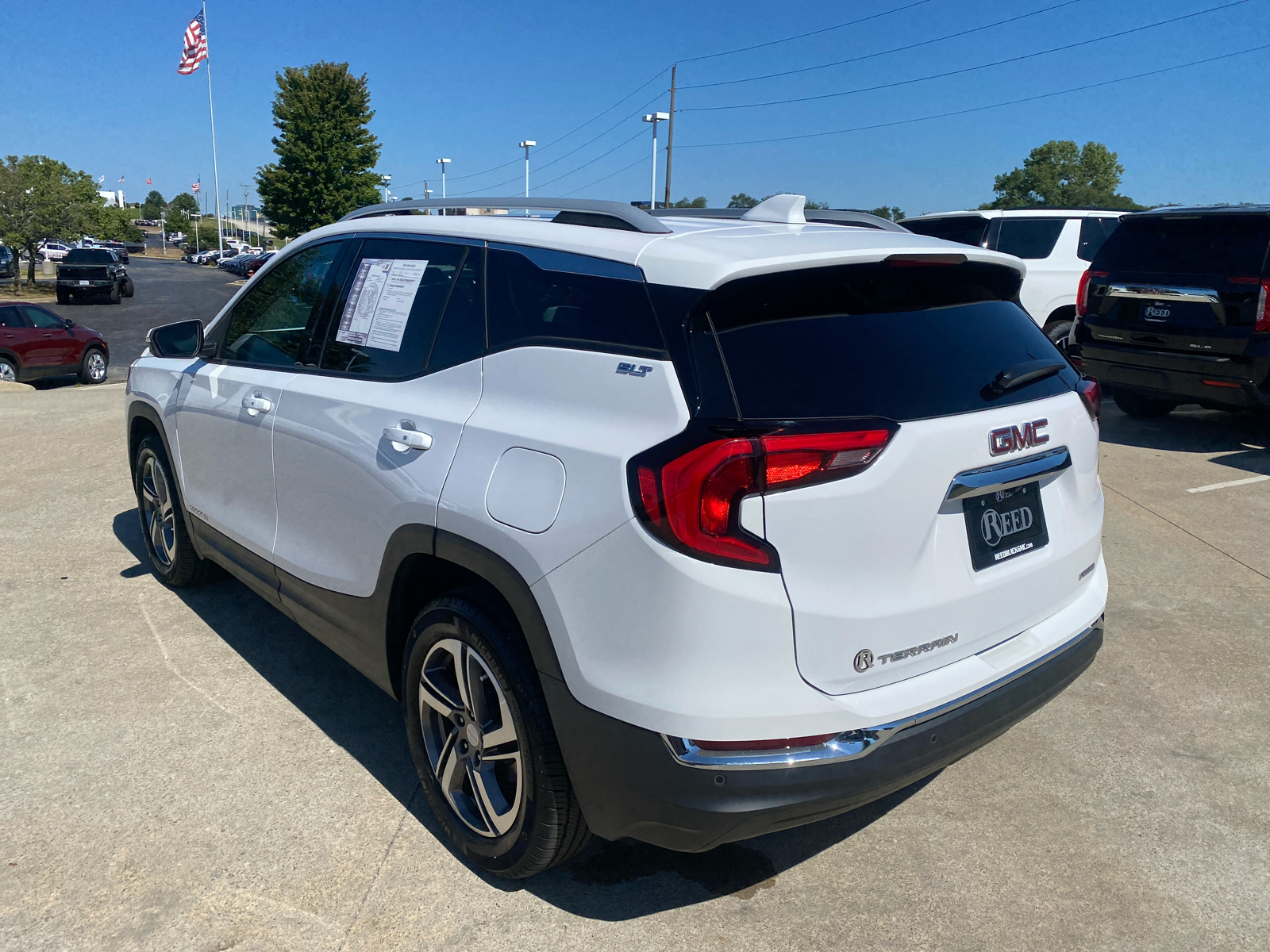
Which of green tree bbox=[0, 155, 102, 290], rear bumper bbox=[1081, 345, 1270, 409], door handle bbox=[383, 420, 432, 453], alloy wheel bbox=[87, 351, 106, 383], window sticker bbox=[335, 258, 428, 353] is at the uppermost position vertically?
→ green tree bbox=[0, 155, 102, 290]

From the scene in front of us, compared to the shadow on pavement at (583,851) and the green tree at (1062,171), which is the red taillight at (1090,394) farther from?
the green tree at (1062,171)

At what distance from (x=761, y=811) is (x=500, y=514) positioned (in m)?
0.93

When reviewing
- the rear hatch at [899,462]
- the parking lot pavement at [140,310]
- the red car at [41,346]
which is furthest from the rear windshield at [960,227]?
the parking lot pavement at [140,310]

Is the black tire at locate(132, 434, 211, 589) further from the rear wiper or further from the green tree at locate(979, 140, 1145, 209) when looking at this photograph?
the green tree at locate(979, 140, 1145, 209)

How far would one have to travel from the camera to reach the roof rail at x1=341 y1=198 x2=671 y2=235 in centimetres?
257

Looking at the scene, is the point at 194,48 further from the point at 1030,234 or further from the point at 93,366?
the point at 1030,234

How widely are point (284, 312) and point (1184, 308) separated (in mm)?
7266

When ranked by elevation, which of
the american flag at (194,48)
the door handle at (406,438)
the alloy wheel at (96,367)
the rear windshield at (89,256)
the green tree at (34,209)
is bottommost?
the alloy wheel at (96,367)

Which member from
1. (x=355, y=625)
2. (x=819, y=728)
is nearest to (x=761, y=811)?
(x=819, y=728)

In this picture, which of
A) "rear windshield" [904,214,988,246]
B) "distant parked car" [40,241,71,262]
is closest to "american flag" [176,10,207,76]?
"distant parked car" [40,241,71,262]

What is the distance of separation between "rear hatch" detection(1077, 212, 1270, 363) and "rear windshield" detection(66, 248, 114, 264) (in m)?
36.4

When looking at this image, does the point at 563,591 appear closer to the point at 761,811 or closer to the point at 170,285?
the point at 761,811

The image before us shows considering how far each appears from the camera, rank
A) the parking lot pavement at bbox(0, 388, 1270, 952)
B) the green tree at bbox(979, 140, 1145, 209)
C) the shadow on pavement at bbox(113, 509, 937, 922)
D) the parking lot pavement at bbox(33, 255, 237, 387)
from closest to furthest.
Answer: the parking lot pavement at bbox(0, 388, 1270, 952)
the shadow on pavement at bbox(113, 509, 937, 922)
the parking lot pavement at bbox(33, 255, 237, 387)
the green tree at bbox(979, 140, 1145, 209)

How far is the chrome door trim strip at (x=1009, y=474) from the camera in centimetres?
232
